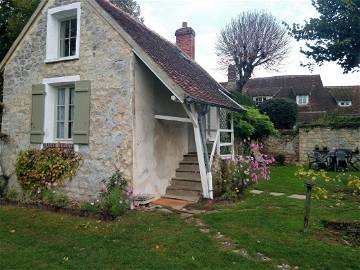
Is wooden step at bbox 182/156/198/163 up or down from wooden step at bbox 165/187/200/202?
up

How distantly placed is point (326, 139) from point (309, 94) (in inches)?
688

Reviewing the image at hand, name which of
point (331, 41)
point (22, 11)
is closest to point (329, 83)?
point (331, 41)

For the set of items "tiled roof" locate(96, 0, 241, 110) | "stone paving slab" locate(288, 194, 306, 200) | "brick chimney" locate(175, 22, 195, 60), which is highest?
"brick chimney" locate(175, 22, 195, 60)

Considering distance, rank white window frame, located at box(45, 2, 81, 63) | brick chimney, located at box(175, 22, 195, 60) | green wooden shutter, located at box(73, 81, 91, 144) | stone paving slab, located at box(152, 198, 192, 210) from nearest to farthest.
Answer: stone paving slab, located at box(152, 198, 192, 210) → green wooden shutter, located at box(73, 81, 91, 144) → white window frame, located at box(45, 2, 81, 63) → brick chimney, located at box(175, 22, 195, 60)

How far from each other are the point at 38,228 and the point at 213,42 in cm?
2612

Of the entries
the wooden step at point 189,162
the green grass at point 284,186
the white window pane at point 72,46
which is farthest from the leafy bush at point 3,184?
the green grass at point 284,186

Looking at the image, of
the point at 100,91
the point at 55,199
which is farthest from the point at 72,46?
the point at 55,199

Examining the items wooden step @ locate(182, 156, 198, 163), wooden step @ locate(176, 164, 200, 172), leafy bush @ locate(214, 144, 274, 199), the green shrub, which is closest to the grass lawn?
the green shrub

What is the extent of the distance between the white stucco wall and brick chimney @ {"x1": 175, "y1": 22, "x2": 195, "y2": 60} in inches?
201

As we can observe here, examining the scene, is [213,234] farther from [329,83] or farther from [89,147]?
[329,83]

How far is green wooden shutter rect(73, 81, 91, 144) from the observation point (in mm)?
8578

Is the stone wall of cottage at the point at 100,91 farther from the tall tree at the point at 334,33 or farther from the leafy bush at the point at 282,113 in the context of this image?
the leafy bush at the point at 282,113

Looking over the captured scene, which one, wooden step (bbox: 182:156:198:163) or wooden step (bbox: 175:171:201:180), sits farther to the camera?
wooden step (bbox: 182:156:198:163)

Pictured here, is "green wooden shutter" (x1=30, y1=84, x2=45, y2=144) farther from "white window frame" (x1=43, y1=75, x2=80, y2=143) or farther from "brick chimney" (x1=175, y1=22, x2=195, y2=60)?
"brick chimney" (x1=175, y1=22, x2=195, y2=60)
